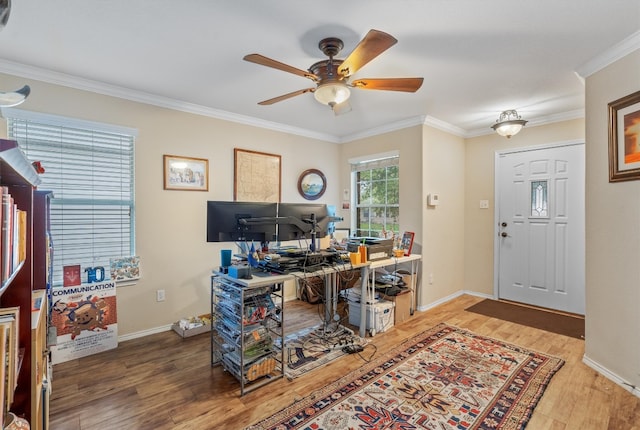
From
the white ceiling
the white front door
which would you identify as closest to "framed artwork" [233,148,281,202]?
the white ceiling

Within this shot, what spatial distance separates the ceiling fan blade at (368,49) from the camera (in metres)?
1.56

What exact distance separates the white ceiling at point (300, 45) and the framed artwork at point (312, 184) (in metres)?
1.31

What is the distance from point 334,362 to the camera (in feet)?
8.20

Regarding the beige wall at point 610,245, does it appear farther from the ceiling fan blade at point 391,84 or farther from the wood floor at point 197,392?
the ceiling fan blade at point 391,84

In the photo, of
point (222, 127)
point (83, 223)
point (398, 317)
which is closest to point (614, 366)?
point (398, 317)

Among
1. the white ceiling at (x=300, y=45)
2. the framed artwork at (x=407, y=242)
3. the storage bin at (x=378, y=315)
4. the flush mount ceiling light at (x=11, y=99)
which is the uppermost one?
the white ceiling at (x=300, y=45)

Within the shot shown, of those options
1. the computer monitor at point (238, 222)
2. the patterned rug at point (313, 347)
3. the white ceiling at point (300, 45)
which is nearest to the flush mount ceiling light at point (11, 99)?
the white ceiling at point (300, 45)

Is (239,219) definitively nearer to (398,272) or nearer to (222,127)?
(222,127)

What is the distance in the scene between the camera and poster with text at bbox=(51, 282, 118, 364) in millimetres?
2496

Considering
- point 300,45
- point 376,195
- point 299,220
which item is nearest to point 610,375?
point 299,220

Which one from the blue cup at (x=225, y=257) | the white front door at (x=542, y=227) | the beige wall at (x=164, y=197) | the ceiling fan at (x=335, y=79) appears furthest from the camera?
the white front door at (x=542, y=227)

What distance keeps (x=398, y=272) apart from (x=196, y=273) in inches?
94.6

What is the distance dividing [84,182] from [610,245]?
14.4 feet

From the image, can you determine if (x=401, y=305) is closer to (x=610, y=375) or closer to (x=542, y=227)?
(x=610, y=375)
